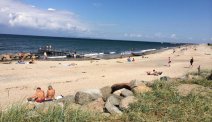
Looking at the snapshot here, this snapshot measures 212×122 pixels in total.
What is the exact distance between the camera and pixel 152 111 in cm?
809

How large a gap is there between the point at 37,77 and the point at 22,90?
648 cm

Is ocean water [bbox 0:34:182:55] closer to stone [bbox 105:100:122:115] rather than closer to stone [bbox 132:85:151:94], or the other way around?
stone [bbox 132:85:151:94]

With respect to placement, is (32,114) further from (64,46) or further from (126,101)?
(64,46)

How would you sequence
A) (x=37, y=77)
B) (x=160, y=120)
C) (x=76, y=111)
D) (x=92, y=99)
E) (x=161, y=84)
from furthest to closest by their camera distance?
(x=37, y=77) < (x=161, y=84) < (x=92, y=99) < (x=160, y=120) < (x=76, y=111)

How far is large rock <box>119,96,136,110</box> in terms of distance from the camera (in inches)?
329

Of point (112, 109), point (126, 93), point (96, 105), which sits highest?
point (126, 93)

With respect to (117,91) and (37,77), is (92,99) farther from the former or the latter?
(37,77)

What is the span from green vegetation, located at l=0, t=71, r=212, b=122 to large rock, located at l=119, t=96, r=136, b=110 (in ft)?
0.52

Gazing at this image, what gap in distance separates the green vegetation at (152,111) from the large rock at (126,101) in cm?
16

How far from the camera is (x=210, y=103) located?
8.70 meters

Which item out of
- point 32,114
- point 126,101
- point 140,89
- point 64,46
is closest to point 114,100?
point 126,101

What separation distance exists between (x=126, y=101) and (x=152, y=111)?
828 millimetres

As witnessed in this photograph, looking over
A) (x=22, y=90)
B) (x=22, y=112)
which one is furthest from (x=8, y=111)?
(x=22, y=90)

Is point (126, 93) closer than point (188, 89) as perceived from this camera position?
Yes
